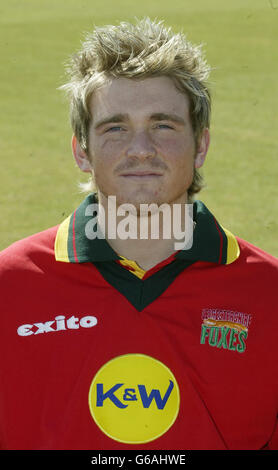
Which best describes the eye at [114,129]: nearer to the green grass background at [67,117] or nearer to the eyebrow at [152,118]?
the eyebrow at [152,118]

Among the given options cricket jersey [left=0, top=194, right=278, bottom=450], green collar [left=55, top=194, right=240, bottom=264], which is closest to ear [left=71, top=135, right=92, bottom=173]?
green collar [left=55, top=194, right=240, bottom=264]

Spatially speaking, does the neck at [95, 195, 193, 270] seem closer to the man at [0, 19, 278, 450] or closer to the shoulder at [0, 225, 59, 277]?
the man at [0, 19, 278, 450]

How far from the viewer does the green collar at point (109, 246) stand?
8.66 ft

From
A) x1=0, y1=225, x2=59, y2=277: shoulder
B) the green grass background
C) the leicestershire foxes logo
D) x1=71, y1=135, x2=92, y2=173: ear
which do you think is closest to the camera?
the leicestershire foxes logo

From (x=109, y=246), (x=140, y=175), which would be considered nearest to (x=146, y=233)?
(x=109, y=246)

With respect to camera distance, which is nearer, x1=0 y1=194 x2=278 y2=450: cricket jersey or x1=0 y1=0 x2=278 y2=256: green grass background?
x1=0 y1=194 x2=278 y2=450: cricket jersey

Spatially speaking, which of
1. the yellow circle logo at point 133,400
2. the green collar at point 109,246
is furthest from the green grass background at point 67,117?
the yellow circle logo at point 133,400

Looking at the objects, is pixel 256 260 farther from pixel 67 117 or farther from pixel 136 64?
pixel 67 117

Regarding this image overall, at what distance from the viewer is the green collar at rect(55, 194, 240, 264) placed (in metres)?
2.64

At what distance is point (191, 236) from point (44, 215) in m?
5.26

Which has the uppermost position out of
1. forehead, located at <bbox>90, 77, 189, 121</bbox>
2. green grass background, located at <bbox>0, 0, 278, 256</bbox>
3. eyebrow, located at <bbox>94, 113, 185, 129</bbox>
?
forehead, located at <bbox>90, 77, 189, 121</bbox>

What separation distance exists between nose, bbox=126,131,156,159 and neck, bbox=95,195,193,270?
0.72 feet

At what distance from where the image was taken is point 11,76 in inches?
458
